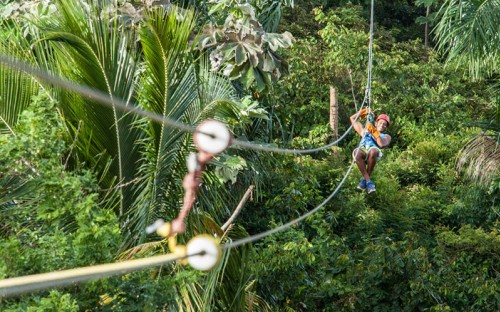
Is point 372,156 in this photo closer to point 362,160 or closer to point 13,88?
point 362,160

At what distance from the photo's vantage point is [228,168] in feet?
24.2

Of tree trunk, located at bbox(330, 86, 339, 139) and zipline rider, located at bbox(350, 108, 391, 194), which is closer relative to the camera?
zipline rider, located at bbox(350, 108, 391, 194)

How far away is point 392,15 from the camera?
73.0 ft

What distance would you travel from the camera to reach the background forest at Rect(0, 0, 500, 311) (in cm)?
591

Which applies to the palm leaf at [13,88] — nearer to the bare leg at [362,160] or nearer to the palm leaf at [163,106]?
the palm leaf at [163,106]

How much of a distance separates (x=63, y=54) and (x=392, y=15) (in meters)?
16.4

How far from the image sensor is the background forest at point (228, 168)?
5914 mm

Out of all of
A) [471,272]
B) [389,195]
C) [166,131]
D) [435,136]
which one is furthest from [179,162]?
[435,136]

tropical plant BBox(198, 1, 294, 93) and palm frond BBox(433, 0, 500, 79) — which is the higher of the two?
tropical plant BBox(198, 1, 294, 93)

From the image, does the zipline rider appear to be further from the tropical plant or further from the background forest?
the tropical plant

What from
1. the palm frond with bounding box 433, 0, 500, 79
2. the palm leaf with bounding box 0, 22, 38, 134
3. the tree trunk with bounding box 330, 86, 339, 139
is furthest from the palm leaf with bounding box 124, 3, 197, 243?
the tree trunk with bounding box 330, 86, 339, 139

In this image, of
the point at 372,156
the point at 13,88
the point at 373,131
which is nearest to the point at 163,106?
the point at 13,88

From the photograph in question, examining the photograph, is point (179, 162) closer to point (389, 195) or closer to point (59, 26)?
point (59, 26)

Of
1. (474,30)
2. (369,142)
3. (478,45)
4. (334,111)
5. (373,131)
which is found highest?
(474,30)
